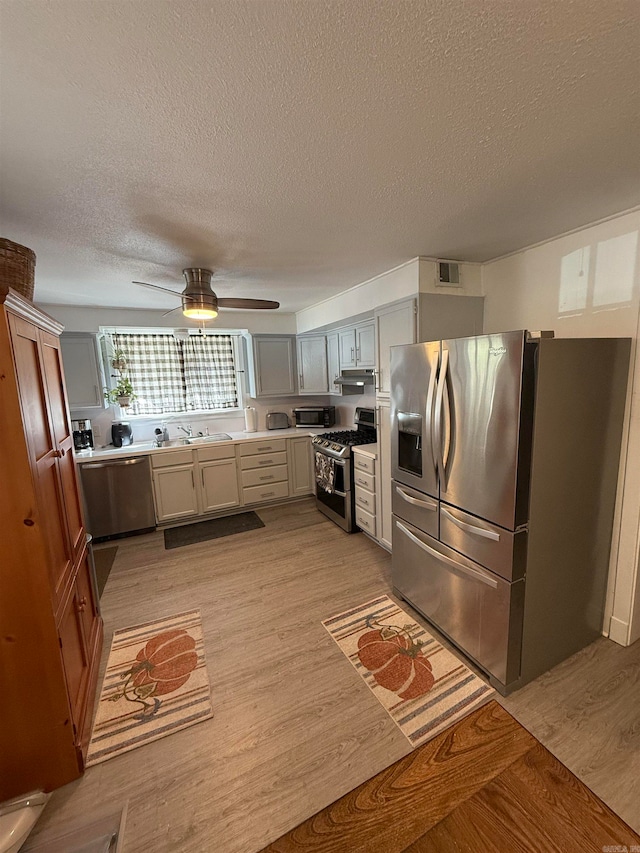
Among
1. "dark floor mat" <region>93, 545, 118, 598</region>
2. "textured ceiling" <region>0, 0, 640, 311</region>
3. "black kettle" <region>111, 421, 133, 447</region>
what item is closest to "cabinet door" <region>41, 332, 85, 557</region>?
"textured ceiling" <region>0, 0, 640, 311</region>

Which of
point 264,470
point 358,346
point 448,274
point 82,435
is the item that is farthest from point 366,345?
point 82,435

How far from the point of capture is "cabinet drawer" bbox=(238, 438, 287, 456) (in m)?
4.38

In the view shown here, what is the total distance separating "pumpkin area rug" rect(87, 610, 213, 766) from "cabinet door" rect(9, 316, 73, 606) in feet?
2.57

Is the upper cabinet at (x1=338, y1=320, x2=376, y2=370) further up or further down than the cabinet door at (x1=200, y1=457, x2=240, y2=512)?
further up

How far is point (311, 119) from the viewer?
1.19 meters

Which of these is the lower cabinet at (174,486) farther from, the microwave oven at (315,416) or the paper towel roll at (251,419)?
the microwave oven at (315,416)

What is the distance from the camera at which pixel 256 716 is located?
1830 millimetres

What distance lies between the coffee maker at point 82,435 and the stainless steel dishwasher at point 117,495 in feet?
1.42

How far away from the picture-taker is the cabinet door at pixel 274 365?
15.6ft

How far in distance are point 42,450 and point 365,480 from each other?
101 inches

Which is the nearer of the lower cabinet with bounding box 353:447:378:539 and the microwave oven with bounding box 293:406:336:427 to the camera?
the lower cabinet with bounding box 353:447:378:539

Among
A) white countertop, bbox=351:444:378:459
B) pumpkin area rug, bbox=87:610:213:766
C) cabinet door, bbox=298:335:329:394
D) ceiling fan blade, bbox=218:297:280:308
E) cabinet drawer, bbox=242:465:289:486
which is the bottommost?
pumpkin area rug, bbox=87:610:213:766

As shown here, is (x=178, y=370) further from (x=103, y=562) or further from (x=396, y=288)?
(x=396, y=288)

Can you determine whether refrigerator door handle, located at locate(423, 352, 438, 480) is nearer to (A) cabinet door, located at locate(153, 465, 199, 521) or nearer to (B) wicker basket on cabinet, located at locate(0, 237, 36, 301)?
(B) wicker basket on cabinet, located at locate(0, 237, 36, 301)
